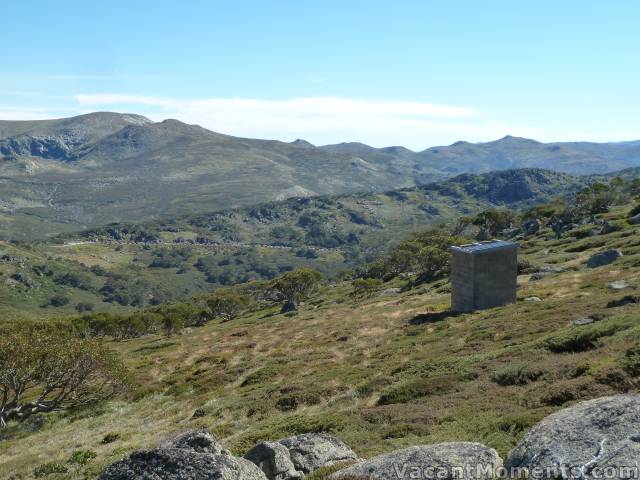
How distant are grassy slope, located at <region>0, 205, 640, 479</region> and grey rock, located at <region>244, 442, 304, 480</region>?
3.50 m

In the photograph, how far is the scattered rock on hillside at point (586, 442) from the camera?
11547 mm

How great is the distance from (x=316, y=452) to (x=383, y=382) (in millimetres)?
13437

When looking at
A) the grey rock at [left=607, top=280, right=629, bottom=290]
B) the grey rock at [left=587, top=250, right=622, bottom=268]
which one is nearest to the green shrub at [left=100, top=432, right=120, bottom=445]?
the grey rock at [left=607, top=280, right=629, bottom=290]

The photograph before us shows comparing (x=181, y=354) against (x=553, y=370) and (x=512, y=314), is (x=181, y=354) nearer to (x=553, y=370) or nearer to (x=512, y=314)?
(x=512, y=314)

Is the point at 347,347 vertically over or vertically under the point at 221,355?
over

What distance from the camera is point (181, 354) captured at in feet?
203

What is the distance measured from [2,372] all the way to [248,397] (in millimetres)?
18515

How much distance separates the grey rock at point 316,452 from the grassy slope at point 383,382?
3.77 ft

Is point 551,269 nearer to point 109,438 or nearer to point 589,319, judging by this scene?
point 589,319

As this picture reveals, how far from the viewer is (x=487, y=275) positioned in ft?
167

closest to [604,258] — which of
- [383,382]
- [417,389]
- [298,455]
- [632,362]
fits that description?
[383,382]

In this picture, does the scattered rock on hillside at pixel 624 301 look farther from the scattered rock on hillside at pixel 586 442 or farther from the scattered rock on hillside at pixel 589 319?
the scattered rock on hillside at pixel 586 442

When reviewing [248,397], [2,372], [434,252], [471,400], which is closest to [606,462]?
[471,400]

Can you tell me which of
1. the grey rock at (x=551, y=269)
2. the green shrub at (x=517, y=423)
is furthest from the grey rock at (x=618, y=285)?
the green shrub at (x=517, y=423)
